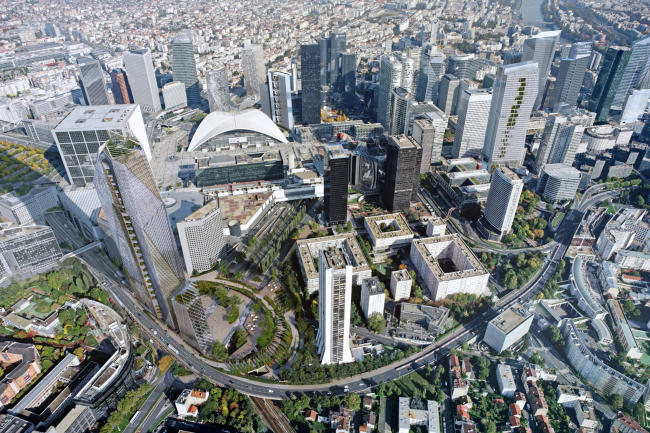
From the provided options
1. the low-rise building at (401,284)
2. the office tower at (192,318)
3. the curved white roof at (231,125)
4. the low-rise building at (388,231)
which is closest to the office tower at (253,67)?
the curved white roof at (231,125)

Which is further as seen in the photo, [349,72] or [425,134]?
[349,72]

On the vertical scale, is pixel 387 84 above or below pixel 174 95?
above

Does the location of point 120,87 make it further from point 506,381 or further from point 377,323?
point 506,381

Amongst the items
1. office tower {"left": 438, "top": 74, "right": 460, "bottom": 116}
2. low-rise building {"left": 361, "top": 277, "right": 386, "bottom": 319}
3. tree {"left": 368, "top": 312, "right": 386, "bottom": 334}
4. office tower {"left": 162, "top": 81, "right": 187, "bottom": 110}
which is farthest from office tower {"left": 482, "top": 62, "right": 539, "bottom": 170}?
office tower {"left": 162, "top": 81, "right": 187, "bottom": 110}

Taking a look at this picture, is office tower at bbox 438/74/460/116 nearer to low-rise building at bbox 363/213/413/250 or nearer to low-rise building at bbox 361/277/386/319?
low-rise building at bbox 363/213/413/250

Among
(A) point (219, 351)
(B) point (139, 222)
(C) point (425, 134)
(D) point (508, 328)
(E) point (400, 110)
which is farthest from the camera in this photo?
(E) point (400, 110)

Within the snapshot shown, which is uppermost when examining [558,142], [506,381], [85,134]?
[85,134]

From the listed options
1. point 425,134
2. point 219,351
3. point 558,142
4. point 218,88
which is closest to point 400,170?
point 425,134
